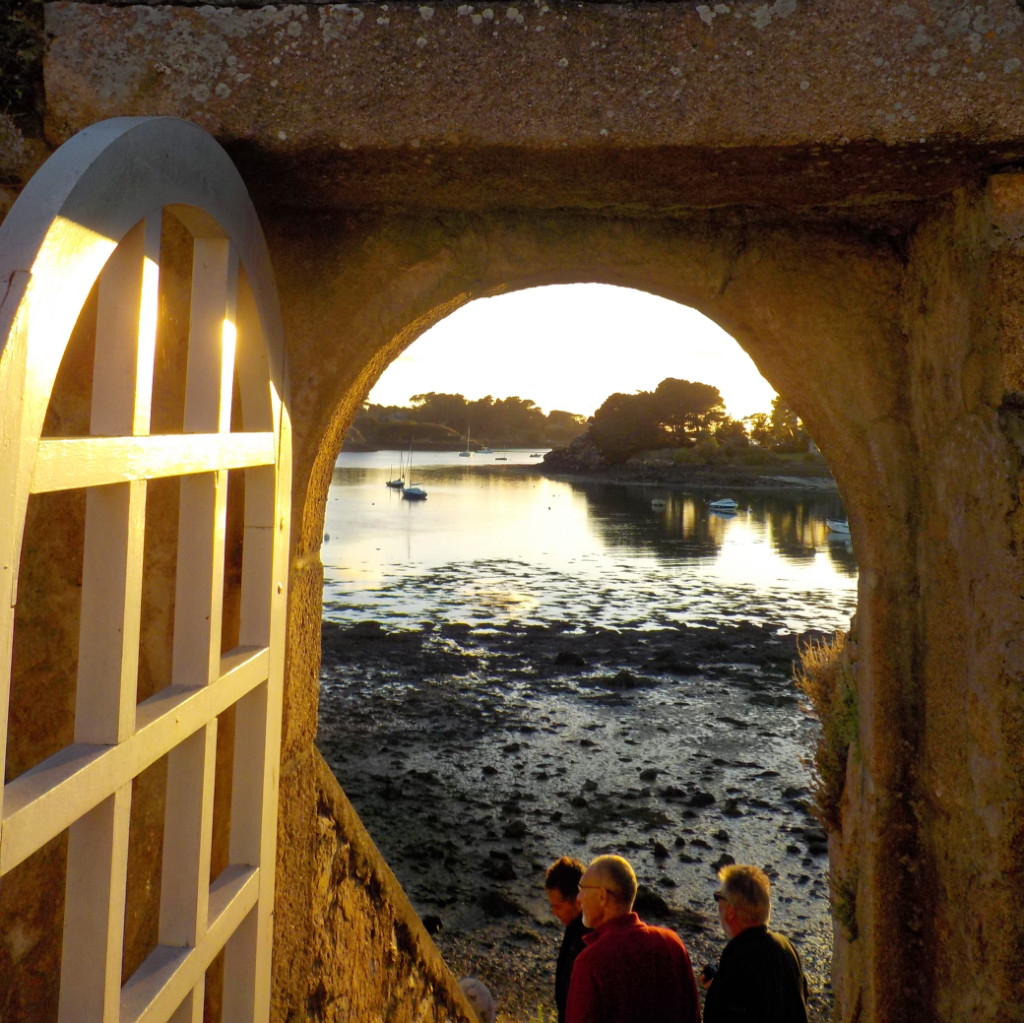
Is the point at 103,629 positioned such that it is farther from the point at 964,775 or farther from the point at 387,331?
the point at 964,775

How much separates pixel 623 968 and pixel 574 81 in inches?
93.5

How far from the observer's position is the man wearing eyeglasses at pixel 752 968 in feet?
8.38

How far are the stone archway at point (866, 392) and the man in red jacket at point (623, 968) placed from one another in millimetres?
597

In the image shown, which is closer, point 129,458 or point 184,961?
point 129,458

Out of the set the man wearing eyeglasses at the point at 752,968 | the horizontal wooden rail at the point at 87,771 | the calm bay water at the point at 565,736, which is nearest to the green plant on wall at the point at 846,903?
the man wearing eyeglasses at the point at 752,968

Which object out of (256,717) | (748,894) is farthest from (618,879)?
(256,717)

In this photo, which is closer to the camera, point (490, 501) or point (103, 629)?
point (103, 629)

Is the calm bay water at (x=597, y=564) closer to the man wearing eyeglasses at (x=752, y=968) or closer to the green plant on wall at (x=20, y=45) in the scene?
the man wearing eyeglasses at (x=752, y=968)

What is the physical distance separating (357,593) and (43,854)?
2100 centimetres

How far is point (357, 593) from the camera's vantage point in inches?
877

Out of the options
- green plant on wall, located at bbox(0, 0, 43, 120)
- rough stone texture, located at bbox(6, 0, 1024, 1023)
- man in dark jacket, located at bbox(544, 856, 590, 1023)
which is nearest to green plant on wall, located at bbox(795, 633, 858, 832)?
rough stone texture, located at bbox(6, 0, 1024, 1023)

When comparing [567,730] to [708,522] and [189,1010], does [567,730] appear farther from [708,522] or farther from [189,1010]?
[708,522]

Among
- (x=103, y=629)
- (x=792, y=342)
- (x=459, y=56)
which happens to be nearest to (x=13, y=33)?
(x=459, y=56)

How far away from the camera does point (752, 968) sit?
2.59m
